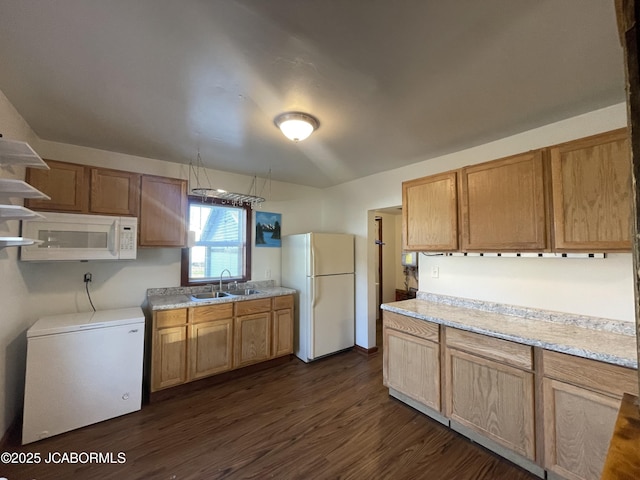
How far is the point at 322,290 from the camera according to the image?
3.56m

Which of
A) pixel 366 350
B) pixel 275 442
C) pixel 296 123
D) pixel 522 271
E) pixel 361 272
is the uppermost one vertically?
pixel 296 123

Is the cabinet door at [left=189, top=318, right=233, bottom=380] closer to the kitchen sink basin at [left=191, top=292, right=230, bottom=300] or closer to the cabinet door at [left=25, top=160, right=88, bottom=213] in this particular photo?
the kitchen sink basin at [left=191, top=292, right=230, bottom=300]

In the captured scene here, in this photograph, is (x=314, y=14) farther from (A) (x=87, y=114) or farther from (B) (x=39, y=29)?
(A) (x=87, y=114)

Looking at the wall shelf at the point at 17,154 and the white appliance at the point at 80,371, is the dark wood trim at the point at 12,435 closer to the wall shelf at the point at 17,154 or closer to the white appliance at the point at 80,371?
the white appliance at the point at 80,371

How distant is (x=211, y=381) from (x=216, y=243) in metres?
1.61

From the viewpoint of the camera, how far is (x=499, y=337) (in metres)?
1.88

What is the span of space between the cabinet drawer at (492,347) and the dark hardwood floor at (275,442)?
722 millimetres

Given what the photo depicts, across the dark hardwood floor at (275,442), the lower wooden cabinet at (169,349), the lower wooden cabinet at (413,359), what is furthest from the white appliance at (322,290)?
the lower wooden cabinet at (169,349)

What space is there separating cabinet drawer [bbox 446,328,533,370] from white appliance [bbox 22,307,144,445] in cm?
266

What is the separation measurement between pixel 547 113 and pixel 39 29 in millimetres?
3119

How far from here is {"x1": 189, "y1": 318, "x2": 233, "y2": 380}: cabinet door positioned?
279 centimetres

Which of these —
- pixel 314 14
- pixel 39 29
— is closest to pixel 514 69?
pixel 314 14

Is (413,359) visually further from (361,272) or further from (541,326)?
(361,272)

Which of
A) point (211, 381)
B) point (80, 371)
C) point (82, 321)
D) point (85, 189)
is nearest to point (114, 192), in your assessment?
point (85, 189)
